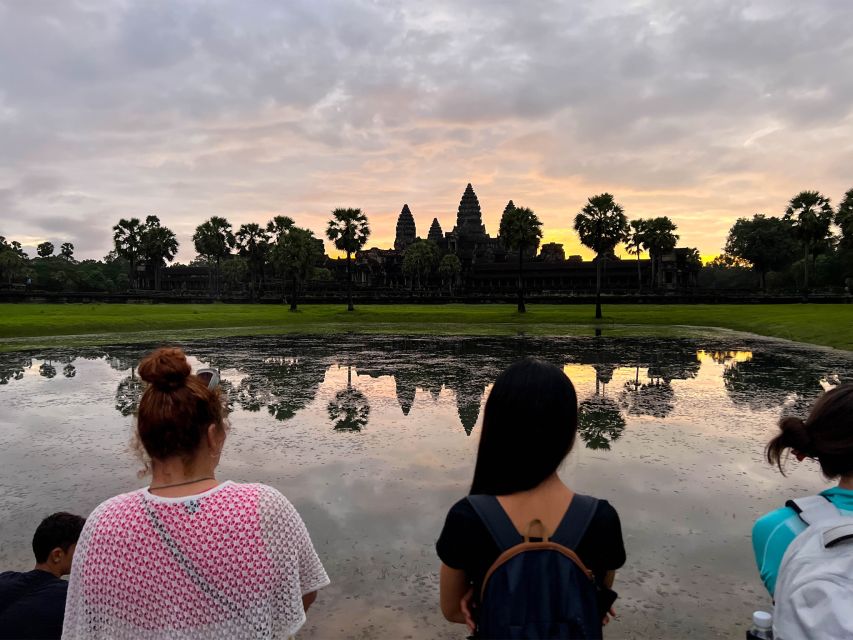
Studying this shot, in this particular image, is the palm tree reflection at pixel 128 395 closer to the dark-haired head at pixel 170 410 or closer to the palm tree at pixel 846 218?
the dark-haired head at pixel 170 410

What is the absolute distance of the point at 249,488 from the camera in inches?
81.0

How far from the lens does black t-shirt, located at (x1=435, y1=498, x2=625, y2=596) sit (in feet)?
6.23

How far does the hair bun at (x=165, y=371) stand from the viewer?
2029mm

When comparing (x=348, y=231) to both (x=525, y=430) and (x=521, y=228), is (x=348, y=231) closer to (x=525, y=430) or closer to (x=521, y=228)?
(x=521, y=228)

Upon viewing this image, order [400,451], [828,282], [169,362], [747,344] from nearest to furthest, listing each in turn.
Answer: [169,362] < [400,451] < [747,344] < [828,282]

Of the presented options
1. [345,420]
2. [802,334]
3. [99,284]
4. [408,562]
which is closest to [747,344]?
[802,334]

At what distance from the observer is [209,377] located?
2.41m

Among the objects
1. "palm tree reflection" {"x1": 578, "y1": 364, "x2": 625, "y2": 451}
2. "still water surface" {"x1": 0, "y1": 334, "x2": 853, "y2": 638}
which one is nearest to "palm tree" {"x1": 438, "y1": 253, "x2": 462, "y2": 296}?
"still water surface" {"x1": 0, "y1": 334, "x2": 853, "y2": 638}

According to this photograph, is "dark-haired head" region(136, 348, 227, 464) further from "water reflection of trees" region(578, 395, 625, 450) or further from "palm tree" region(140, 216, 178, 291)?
"palm tree" region(140, 216, 178, 291)

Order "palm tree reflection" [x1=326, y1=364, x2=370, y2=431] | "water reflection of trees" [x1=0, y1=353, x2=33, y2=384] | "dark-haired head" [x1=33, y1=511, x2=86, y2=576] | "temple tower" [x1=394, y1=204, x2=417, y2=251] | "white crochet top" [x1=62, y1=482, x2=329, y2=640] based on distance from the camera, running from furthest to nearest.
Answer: "temple tower" [x1=394, y1=204, x2=417, y2=251], "water reflection of trees" [x1=0, y1=353, x2=33, y2=384], "palm tree reflection" [x1=326, y1=364, x2=370, y2=431], "dark-haired head" [x1=33, y1=511, x2=86, y2=576], "white crochet top" [x1=62, y1=482, x2=329, y2=640]

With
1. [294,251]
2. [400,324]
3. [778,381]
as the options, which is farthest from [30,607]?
[294,251]

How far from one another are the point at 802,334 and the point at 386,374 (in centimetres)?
2124

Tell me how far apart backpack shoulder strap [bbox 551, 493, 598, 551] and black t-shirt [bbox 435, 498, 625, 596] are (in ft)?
0.07

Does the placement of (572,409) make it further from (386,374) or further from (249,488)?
(386,374)
